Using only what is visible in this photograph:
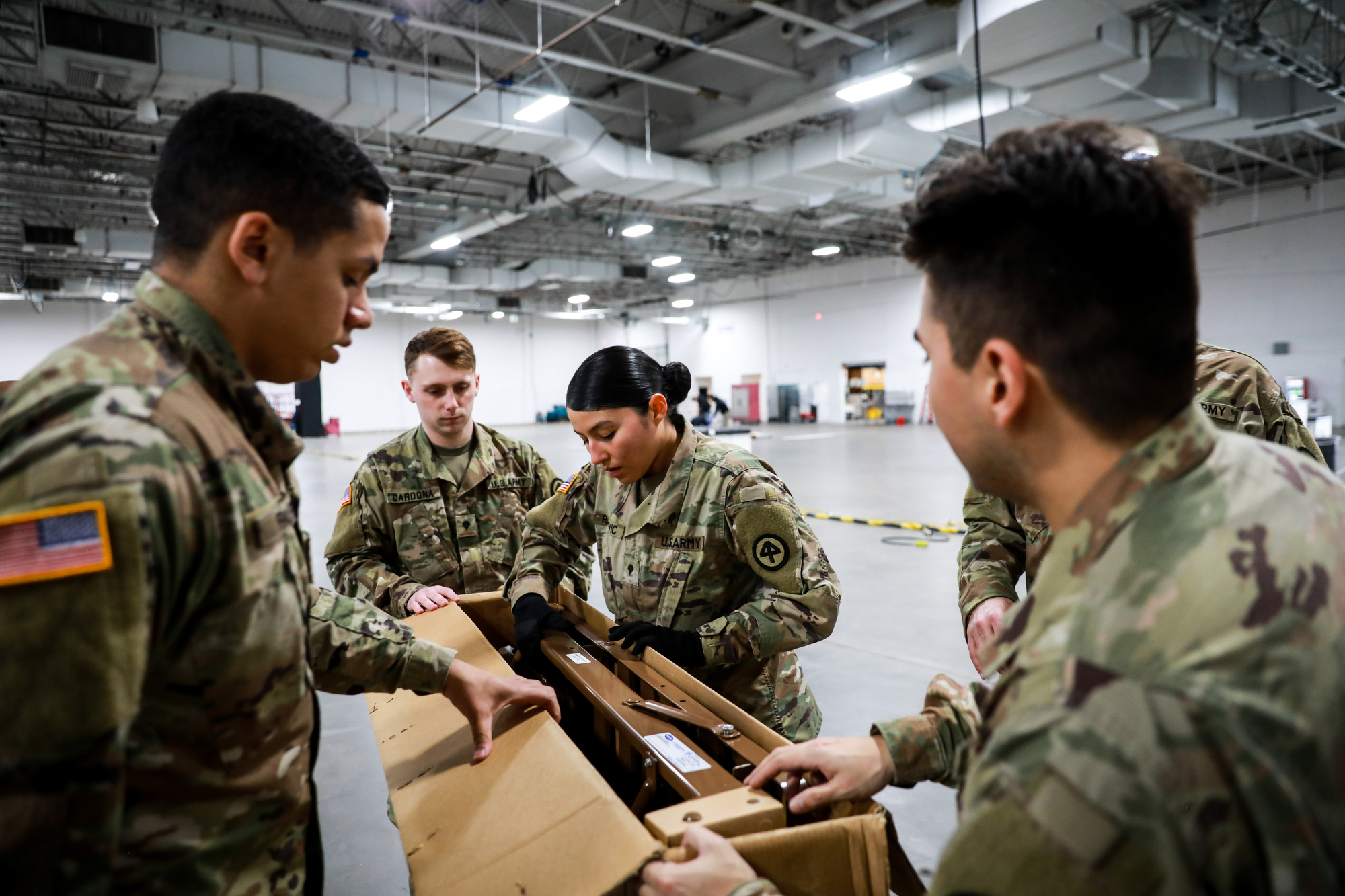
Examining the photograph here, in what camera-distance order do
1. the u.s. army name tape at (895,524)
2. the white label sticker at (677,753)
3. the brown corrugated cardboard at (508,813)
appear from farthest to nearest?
1. the u.s. army name tape at (895,524)
2. the white label sticker at (677,753)
3. the brown corrugated cardboard at (508,813)

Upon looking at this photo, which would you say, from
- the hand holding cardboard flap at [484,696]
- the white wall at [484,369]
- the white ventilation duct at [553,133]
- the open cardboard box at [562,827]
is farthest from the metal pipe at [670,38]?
the white wall at [484,369]

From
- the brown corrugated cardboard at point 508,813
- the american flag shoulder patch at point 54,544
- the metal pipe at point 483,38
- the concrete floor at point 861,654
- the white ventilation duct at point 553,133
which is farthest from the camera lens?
the white ventilation duct at point 553,133

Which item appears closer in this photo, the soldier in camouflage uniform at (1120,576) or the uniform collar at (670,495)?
the soldier in camouflage uniform at (1120,576)

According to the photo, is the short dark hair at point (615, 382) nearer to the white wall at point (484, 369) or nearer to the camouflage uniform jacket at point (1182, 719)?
the camouflage uniform jacket at point (1182, 719)

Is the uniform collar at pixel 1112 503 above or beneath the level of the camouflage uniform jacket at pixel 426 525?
above

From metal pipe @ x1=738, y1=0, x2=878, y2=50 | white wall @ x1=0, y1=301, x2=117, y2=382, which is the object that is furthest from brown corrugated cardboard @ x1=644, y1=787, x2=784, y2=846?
white wall @ x1=0, y1=301, x2=117, y2=382

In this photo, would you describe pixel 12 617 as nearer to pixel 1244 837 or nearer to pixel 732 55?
pixel 1244 837

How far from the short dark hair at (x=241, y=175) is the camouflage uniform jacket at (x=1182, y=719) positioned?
3.19 ft

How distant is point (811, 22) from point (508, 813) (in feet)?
24.7

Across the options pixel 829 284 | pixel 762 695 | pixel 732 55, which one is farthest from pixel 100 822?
pixel 829 284

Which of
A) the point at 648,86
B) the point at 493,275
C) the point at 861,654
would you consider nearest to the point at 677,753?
the point at 861,654

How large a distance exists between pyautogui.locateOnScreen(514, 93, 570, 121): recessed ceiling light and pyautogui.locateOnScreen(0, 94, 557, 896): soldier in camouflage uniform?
7359 millimetres

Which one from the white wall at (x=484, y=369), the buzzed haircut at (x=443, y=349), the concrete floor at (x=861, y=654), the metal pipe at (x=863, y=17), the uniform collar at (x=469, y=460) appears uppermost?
the metal pipe at (x=863, y=17)

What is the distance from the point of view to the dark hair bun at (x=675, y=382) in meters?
2.29
